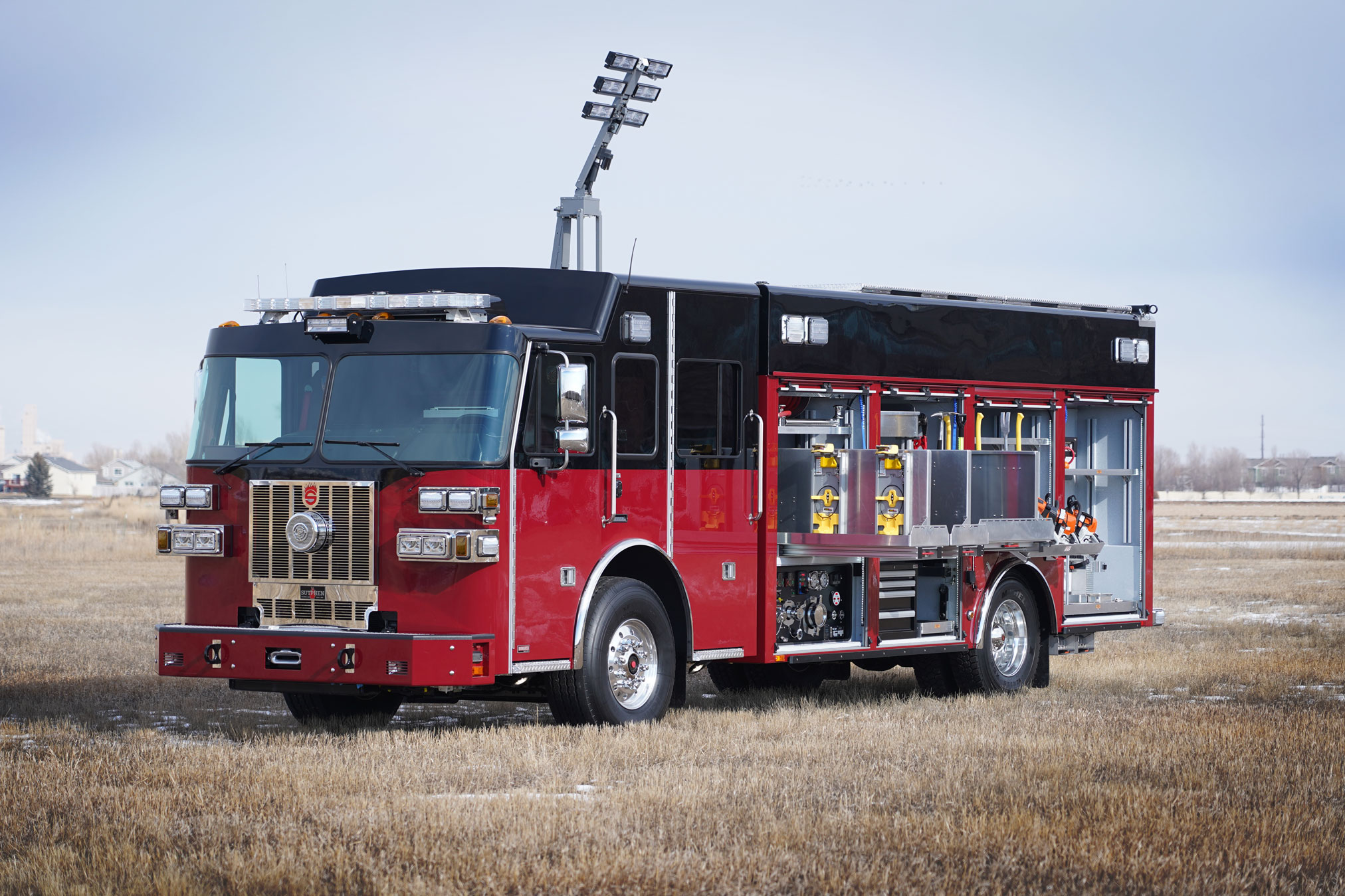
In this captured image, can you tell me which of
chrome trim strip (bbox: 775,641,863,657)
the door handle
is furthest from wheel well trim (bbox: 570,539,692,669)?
chrome trim strip (bbox: 775,641,863,657)

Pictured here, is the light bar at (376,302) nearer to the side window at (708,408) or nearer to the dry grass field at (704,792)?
the side window at (708,408)

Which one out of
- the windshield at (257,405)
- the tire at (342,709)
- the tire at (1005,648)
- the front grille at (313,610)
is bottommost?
the tire at (342,709)

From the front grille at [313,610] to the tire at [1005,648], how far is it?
5.43 meters

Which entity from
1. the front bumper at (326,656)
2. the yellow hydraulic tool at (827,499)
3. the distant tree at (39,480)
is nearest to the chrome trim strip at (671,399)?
the yellow hydraulic tool at (827,499)

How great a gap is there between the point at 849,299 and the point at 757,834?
242 inches

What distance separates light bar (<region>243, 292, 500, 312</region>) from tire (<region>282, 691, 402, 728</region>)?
271cm

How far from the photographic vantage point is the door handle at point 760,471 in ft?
40.8

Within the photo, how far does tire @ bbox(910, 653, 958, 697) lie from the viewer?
561 inches

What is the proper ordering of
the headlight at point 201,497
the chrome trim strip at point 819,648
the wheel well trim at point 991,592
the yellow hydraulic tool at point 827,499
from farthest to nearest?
the wheel well trim at point 991,592
the yellow hydraulic tool at point 827,499
the chrome trim strip at point 819,648
the headlight at point 201,497

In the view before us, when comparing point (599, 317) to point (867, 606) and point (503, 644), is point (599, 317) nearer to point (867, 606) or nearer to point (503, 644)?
point (503, 644)

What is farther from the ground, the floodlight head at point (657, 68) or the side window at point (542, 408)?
the floodlight head at point (657, 68)

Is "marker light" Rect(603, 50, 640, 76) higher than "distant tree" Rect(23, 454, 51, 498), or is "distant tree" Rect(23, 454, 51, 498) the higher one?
"marker light" Rect(603, 50, 640, 76)

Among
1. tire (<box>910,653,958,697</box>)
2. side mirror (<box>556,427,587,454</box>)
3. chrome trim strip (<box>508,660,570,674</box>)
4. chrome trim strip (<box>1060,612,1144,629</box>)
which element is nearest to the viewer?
side mirror (<box>556,427,587,454</box>)

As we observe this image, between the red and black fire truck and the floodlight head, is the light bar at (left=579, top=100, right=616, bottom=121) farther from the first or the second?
the red and black fire truck
